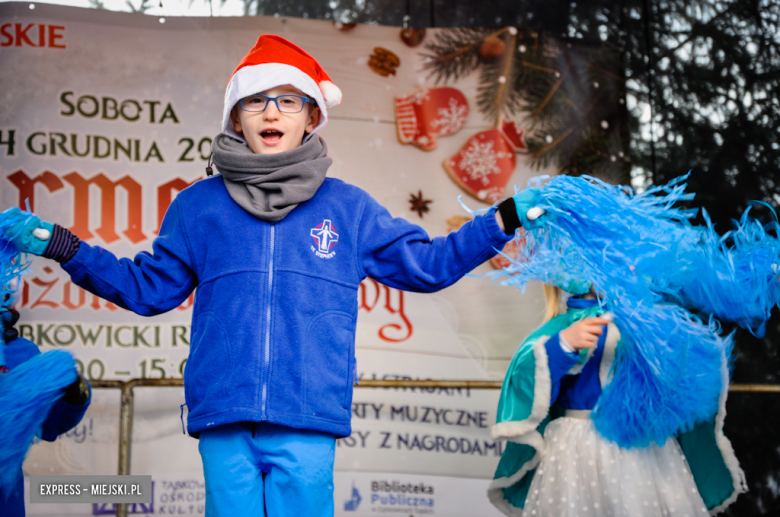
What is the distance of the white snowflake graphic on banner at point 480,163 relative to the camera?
3020 millimetres

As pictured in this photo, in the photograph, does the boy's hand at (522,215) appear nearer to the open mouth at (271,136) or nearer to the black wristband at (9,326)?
the open mouth at (271,136)

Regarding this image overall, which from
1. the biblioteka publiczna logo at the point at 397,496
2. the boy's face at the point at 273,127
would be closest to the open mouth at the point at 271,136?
the boy's face at the point at 273,127

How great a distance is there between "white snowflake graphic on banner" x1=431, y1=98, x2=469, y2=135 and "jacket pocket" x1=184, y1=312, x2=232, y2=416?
5.85 ft

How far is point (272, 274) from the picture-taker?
1.46 metres

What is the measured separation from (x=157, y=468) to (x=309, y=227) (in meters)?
1.63

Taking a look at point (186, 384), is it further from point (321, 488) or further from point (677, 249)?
point (677, 249)

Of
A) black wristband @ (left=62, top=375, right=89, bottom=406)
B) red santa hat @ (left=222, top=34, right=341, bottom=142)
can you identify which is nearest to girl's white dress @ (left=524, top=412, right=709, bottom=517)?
red santa hat @ (left=222, top=34, right=341, bottom=142)

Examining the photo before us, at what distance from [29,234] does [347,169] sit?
5.38ft

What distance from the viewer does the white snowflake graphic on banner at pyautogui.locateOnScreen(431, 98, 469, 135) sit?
3.03 metres

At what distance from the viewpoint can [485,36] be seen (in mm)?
3053

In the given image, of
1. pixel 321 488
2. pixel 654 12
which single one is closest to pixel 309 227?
pixel 321 488

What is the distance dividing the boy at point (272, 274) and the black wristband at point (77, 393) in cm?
51

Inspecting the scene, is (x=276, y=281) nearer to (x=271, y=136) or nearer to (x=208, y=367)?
(x=208, y=367)

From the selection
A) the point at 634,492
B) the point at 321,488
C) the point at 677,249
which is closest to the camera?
the point at 321,488
